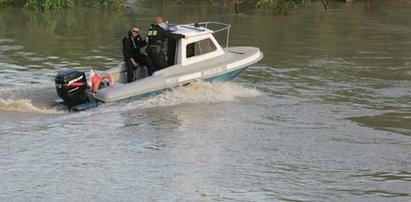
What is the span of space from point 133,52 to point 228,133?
3.65 meters

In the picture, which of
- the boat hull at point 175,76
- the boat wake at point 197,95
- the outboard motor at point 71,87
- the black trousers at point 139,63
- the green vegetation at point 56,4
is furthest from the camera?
the green vegetation at point 56,4

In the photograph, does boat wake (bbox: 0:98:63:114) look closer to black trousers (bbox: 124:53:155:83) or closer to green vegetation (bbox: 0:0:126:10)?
black trousers (bbox: 124:53:155:83)

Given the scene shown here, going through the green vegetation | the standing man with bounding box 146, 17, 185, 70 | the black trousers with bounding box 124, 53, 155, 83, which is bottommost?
the green vegetation

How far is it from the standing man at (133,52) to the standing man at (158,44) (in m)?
0.20

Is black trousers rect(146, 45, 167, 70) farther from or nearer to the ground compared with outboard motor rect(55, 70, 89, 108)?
farther from the ground

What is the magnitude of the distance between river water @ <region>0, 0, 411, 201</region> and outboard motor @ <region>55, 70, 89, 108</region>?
Result: 0.33 meters

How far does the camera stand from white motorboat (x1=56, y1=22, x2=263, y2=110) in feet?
48.2

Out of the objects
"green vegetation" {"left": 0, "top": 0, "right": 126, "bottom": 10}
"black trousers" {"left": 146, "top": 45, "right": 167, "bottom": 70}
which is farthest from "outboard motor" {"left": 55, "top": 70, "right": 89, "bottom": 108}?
"green vegetation" {"left": 0, "top": 0, "right": 126, "bottom": 10}

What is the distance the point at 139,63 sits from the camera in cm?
1630

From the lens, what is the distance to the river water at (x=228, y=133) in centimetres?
1041

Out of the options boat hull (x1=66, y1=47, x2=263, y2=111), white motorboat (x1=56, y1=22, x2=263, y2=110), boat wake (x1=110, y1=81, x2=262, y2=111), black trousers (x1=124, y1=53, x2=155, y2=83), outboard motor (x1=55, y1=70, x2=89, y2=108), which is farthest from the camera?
black trousers (x1=124, y1=53, x2=155, y2=83)

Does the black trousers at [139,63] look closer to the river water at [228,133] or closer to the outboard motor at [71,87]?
the river water at [228,133]

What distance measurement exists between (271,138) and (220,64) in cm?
374

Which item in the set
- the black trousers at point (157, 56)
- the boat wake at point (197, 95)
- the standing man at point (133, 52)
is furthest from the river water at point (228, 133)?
the standing man at point (133, 52)
